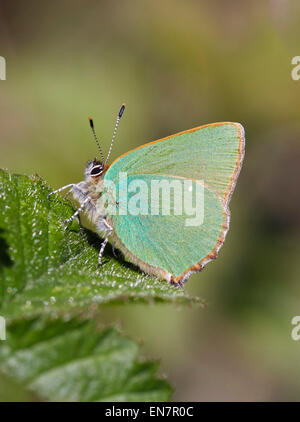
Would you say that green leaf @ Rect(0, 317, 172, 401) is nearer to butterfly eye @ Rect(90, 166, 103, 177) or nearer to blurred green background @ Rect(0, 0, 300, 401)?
butterfly eye @ Rect(90, 166, 103, 177)

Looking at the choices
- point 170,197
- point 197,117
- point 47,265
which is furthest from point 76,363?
point 197,117

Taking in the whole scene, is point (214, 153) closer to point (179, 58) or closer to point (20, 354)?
point (20, 354)

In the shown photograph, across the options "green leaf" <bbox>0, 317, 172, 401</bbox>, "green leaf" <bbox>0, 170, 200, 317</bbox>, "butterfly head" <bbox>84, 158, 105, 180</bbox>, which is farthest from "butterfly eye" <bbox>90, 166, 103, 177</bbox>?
"green leaf" <bbox>0, 317, 172, 401</bbox>

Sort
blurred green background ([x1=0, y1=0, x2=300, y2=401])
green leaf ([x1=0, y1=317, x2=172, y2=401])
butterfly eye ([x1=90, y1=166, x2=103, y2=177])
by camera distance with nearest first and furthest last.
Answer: green leaf ([x1=0, y1=317, x2=172, y2=401]) → butterfly eye ([x1=90, y1=166, x2=103, y2=177]) → blurred green background ([x1=0, y1=0, x2=300, y2=401])

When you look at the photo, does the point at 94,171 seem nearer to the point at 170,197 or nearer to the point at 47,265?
the point at 170,197

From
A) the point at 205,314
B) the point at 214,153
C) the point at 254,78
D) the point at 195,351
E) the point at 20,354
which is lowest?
the point at 20,354
